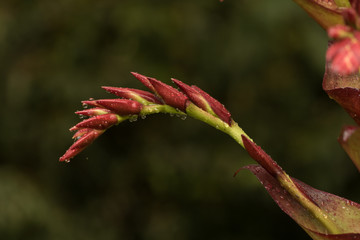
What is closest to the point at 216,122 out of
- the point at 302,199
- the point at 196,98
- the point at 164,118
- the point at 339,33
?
the point at 196,98

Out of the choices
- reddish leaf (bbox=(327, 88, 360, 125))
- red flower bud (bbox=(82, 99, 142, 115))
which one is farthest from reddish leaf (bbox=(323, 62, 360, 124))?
red flower bud (bbox=(82, 99, 142, 115))

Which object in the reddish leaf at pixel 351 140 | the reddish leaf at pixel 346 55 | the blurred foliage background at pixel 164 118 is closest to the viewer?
the reddish leaf at pixel 346 55

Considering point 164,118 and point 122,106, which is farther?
point 164,118

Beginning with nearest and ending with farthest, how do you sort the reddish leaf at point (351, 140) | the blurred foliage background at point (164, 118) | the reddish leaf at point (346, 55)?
1. the reddish leaf at point (346, 55)
2. the reddish leaf at point (351, 140)
3. the blurred foliage background at point (164, 118)

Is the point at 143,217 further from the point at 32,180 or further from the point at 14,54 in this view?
the point at 14,54

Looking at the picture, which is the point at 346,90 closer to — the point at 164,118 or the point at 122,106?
the point at 122,106

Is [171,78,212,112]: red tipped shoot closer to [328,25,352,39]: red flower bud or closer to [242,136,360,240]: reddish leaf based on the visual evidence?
[242,136,360,240]: reddish leaf

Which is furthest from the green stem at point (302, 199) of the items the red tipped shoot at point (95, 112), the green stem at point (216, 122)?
the red tipped shoot at point (95, 112)

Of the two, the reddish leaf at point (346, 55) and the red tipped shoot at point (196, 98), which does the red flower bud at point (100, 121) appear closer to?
the red tipped shoot at point (196, 98)
